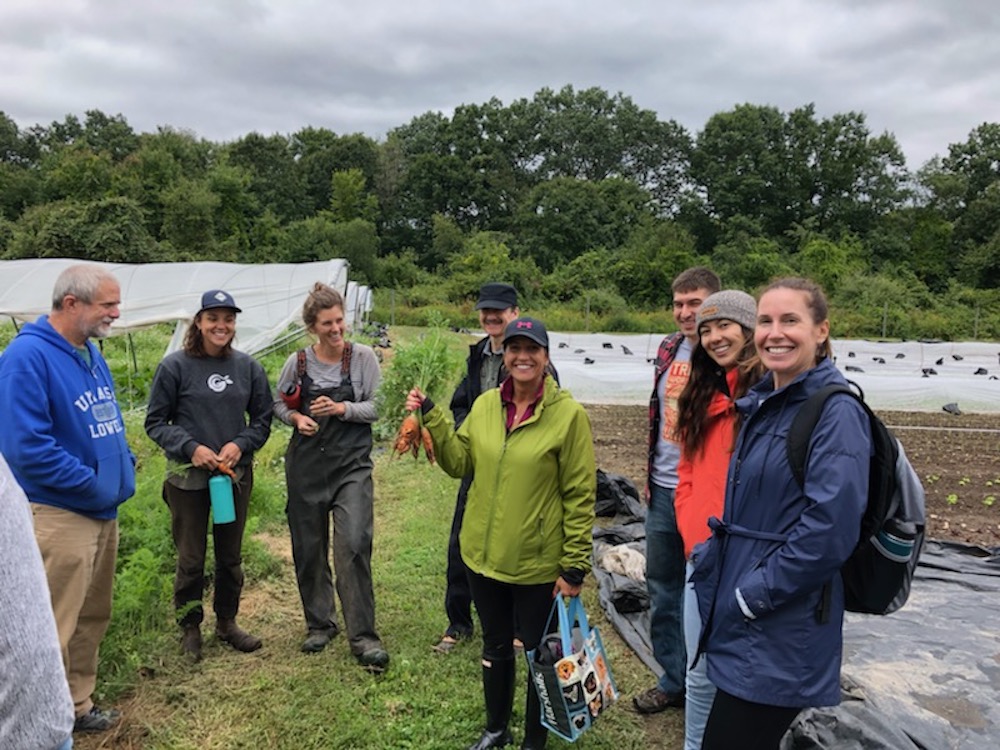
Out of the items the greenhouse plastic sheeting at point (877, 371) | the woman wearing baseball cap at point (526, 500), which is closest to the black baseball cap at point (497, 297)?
the woman wearing baseball cap at point (526, 500)

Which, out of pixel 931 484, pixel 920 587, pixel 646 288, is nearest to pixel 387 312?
pixel 646 288

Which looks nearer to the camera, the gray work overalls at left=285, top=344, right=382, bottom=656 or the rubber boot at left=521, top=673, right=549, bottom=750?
the rubber boot at left=521, top=673, right=549, bottom=750

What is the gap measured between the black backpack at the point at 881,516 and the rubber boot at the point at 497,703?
4.71 ft

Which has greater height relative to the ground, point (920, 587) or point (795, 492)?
point (795, 492)

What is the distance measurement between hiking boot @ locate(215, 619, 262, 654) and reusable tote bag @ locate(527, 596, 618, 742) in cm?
180

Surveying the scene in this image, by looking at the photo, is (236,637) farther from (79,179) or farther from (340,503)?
(79,179)

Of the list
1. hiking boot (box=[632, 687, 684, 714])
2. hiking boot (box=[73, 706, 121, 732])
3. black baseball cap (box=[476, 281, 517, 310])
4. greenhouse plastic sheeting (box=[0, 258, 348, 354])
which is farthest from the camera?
greenhouse plastic sheeting (box=[0, 258, 348, 354])

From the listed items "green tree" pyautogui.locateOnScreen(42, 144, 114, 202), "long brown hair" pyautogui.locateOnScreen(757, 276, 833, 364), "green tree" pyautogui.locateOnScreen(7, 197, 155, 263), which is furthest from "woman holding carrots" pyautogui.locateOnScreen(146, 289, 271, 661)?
"green tree" pyautogui.locateOnScreen(42, 144, 114, 202)

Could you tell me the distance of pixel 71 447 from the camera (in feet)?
8.79

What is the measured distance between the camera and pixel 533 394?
269 cm

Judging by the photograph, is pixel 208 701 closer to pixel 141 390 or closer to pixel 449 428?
pixel 449 428

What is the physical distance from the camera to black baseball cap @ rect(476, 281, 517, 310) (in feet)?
11.7

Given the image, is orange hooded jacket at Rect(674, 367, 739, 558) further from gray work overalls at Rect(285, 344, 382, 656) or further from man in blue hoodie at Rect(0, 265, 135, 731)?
man in blue hoodie at Rect(0, 265, 135, 731)

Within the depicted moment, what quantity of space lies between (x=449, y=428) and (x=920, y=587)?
345 centimetres
